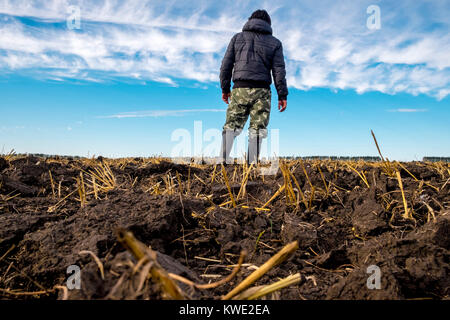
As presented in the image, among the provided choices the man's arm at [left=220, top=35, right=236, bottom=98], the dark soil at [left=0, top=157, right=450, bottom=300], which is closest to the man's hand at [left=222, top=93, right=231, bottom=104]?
the man's arm at [left=220, top=35, right=236, bottom=98]

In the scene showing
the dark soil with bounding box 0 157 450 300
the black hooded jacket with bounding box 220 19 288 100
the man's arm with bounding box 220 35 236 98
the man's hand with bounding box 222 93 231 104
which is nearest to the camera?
the dark soil with bounding box 0 157 450 300

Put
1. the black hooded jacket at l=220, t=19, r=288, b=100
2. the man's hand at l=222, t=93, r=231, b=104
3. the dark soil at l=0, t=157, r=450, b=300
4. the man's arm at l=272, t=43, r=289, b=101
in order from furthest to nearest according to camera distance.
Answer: the man's hand at l=222, t=93, r=231, b=104 < the man's arm at l=272, t=43, r=289, b=101 < the black hooded jacket at l=220, t=19, r=288, b=100 < the dark soil at l=0, t=157, r=450, b=300

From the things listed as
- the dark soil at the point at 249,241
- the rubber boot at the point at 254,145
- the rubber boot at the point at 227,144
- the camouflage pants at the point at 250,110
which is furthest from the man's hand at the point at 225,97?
the dark soil at the point at 249,241

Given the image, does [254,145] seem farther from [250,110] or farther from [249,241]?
[249,241]

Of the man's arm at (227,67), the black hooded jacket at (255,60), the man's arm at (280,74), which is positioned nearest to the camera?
the black hooded jacket at (255,60)

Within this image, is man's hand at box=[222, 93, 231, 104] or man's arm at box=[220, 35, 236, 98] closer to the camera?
man's arm at box=[220, 35, 236, 98]

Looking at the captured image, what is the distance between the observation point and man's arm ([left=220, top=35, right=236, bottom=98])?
6242mm

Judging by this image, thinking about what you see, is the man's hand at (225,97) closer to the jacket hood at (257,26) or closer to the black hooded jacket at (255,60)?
the black hooded jacket at (255,60)

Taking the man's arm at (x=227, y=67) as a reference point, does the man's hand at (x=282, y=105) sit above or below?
below

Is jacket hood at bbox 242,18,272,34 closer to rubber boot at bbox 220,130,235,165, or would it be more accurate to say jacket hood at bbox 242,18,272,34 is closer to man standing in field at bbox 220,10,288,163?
man standing in field at bbox 220,10,288,163

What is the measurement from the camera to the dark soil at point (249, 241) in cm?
123

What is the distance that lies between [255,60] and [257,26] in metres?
0.70

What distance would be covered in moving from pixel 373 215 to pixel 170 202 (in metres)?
1.18
